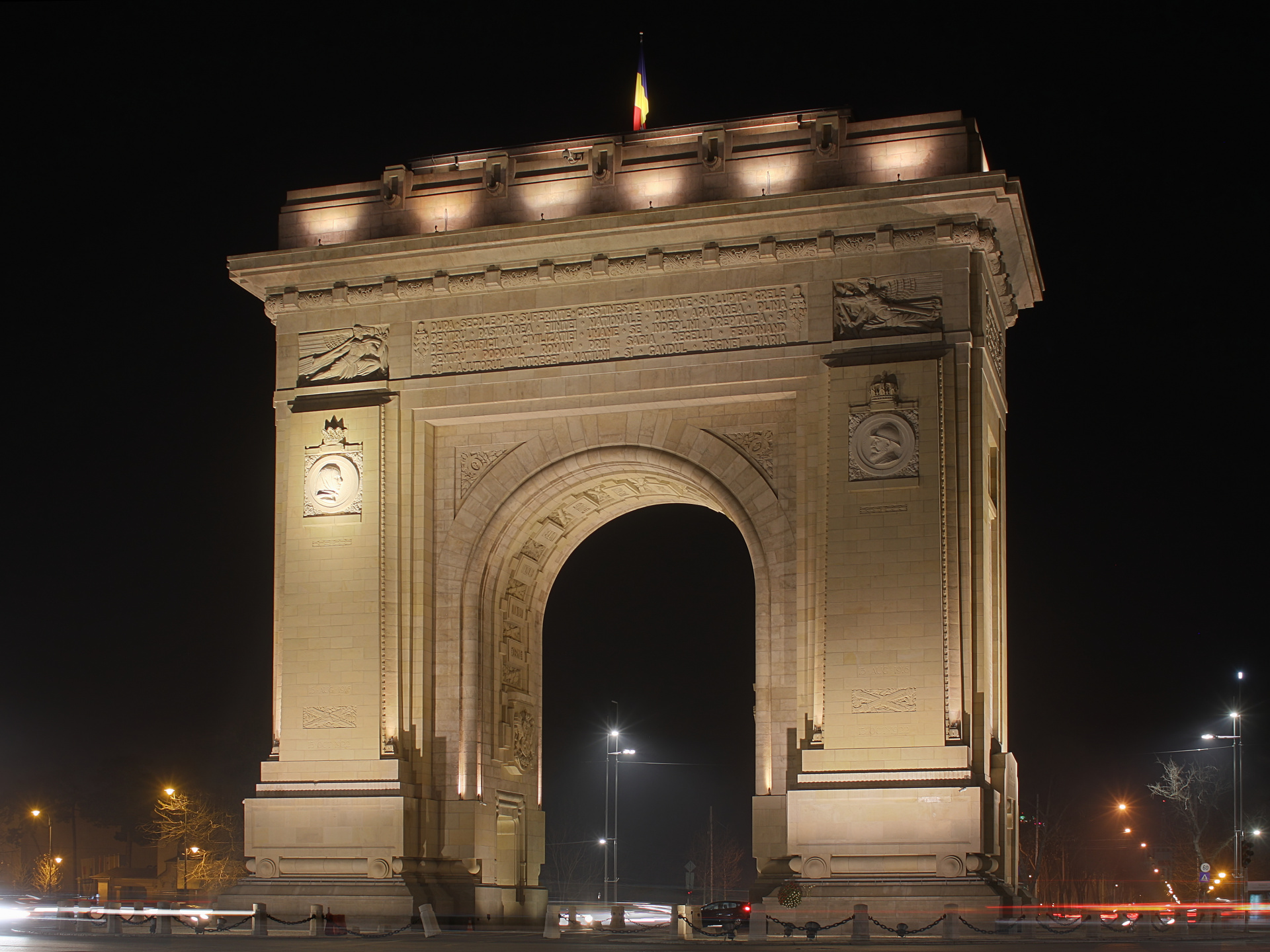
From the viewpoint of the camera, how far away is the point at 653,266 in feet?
96.1

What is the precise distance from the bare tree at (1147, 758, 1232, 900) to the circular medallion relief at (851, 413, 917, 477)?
112 ft

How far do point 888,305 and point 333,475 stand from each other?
37.0ft

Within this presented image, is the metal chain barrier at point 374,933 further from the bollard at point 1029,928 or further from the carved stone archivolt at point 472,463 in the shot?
the bollard at point 1029,928

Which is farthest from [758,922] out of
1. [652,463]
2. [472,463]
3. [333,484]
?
[333,484]

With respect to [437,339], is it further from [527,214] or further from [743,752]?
[743,752]

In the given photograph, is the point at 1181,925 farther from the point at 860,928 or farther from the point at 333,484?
the point at 333,484

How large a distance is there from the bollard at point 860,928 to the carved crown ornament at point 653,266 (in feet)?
35.9

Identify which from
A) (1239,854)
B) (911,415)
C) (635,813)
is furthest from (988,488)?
(635,813)

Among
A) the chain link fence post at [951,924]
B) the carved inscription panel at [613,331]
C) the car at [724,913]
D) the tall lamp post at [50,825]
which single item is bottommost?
the tall lamp post at [50,825]

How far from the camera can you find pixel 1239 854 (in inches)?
1677

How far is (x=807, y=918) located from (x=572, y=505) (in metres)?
10.2

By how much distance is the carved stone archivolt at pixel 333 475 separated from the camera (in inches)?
1197

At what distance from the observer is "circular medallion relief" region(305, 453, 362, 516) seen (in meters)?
30.4

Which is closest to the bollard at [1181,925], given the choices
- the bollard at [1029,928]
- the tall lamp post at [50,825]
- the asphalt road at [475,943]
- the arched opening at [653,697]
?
the asphalt road at [475,943]
